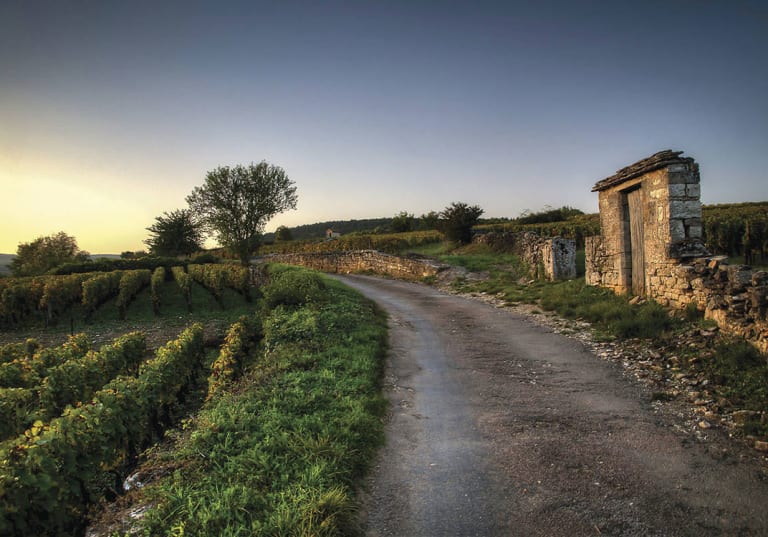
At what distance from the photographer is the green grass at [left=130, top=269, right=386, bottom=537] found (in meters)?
3.32

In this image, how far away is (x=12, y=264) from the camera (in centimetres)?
4025

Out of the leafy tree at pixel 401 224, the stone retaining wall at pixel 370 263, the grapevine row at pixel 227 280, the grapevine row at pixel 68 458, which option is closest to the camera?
the grapevine row at pixel 68 458

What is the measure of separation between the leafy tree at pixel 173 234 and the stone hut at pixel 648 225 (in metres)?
38.5

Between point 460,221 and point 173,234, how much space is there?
30009 mm

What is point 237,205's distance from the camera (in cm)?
3544

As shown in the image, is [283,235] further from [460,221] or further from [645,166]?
[645,166]

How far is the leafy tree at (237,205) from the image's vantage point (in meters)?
34.8

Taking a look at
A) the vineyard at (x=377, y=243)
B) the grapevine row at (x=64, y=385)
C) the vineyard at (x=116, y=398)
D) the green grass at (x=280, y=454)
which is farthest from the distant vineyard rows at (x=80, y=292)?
the green grass at (x=280, y=454)

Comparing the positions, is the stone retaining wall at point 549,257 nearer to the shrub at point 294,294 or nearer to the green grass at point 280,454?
the shrub at point 294,294

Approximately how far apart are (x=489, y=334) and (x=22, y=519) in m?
8.25

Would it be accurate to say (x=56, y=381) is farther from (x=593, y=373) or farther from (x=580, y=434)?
(x=593, y=373)

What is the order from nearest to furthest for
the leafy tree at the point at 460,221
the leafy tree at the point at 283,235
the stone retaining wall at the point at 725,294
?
the stone retaining wall at the point at 725,294 < the leafy tree at the point at 460,221 < the leafy tree at the point at 283,235

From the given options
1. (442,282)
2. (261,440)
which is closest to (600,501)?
(261,440)

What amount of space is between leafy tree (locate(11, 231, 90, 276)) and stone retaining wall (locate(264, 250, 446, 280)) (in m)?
20.0
